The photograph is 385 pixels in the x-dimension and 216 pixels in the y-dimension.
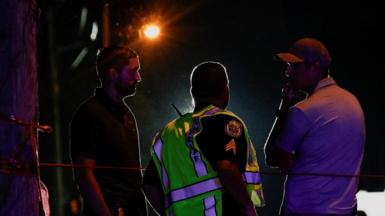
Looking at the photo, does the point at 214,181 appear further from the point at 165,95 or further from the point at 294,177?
the point at 165,95

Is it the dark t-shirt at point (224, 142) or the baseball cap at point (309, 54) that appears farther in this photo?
the baseball cap at point (309, 54)

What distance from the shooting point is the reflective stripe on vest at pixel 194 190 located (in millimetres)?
3553

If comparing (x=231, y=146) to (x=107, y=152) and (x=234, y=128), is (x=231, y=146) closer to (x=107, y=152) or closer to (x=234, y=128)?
(x=234, y=128)

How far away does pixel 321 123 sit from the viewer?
13.4ft

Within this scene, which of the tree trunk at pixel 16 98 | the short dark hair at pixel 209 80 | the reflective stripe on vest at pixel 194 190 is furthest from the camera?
the short dark hair at pixel 209 80

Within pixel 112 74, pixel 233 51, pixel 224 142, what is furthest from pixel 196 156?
pixel 233 51

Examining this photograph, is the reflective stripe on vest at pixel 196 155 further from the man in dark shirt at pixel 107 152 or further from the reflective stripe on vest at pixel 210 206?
the man in dark shirt at pixel 107 152

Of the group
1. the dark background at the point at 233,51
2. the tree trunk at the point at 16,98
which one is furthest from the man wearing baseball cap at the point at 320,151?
the dark background at the point at 233,51

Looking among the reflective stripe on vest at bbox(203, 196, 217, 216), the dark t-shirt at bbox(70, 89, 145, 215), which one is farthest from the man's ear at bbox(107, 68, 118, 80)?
the reflective stripe on vest at bbox(203, 196, 217, 216)

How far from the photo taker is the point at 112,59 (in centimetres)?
436

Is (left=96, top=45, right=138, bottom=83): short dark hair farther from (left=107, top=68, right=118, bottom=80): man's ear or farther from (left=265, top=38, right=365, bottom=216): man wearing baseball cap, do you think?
(left=265, top=38, right=365, bottom=216): man wearing baseball cap

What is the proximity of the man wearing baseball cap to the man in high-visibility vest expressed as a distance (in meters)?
0.50

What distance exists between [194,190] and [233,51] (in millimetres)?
11242

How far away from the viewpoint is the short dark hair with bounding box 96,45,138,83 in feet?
14.3
